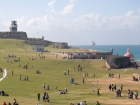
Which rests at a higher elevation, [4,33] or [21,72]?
[4,33]

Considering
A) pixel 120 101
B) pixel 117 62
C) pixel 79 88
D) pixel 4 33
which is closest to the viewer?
pixel 120 101

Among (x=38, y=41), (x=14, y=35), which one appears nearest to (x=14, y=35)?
(x=14, y=35)

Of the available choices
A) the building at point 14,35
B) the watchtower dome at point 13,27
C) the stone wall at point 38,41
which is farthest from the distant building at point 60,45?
the watchtower dome at point 13,27

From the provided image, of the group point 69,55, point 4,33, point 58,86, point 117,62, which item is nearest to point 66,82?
point 58,86

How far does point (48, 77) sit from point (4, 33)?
8077 cm

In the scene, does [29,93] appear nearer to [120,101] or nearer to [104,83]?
[120,101]

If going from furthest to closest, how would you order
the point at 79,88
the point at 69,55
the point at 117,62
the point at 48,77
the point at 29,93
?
the point at 69,55 < the point at 117,62 < the point at 48,77 < the point at 79,88 < the point at 29,93

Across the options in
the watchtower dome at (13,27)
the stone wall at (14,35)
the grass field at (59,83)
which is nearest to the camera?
the grass field at (59,83)

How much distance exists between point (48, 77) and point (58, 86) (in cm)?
826

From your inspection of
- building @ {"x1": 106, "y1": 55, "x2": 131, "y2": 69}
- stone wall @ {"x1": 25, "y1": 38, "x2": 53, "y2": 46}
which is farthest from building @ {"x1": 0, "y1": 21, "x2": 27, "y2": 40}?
building @ {"x1": 106, "y1": 55, "x2": 131, "y2": 69}

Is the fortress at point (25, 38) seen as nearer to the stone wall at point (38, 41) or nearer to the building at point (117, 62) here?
the stone wall at point (38, 41)

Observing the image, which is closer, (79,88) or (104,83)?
(79,88)

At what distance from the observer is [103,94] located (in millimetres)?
36438

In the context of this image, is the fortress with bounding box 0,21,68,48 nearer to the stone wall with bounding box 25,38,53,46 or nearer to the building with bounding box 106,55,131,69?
the stone wall with bounding box 25,38,53,46
